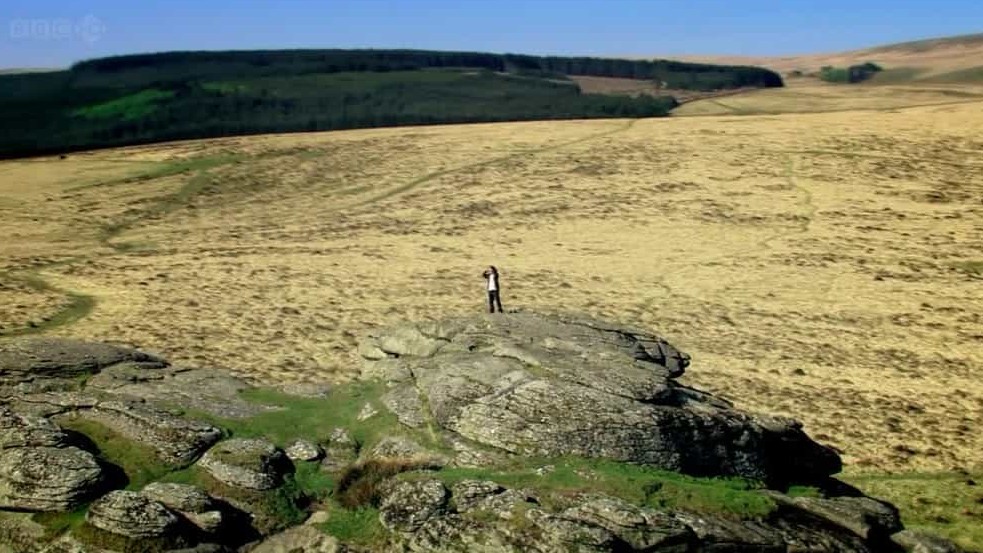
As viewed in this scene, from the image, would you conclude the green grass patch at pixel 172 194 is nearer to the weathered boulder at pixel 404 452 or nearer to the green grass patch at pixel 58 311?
the green grass patch at pixel 58 311

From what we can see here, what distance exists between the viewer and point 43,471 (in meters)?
17.8

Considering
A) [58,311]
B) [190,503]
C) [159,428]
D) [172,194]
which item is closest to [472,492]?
[190,503]

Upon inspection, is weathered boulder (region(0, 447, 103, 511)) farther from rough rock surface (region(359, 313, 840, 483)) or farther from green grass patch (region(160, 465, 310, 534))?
rough rock surface (region(359, 313, 840, 483))

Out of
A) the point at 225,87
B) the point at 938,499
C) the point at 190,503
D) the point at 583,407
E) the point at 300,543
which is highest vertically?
the point at 225,87

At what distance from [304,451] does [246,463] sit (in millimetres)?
1420

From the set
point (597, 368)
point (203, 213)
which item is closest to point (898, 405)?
point (597, 368)

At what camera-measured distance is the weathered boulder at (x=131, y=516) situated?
658 inches

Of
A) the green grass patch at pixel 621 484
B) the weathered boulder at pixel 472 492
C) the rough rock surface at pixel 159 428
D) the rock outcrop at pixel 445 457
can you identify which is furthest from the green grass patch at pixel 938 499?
the rough rock surface at pixel 159 428

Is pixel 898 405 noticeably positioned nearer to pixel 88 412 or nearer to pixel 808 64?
pixel 88 412

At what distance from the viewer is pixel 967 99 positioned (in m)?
91.5

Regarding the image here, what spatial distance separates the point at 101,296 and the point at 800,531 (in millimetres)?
33053

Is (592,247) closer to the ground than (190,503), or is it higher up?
closer to the ground

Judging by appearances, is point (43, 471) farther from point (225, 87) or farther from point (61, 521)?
point (225, 87)

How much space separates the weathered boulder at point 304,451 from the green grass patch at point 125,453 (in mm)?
2236
